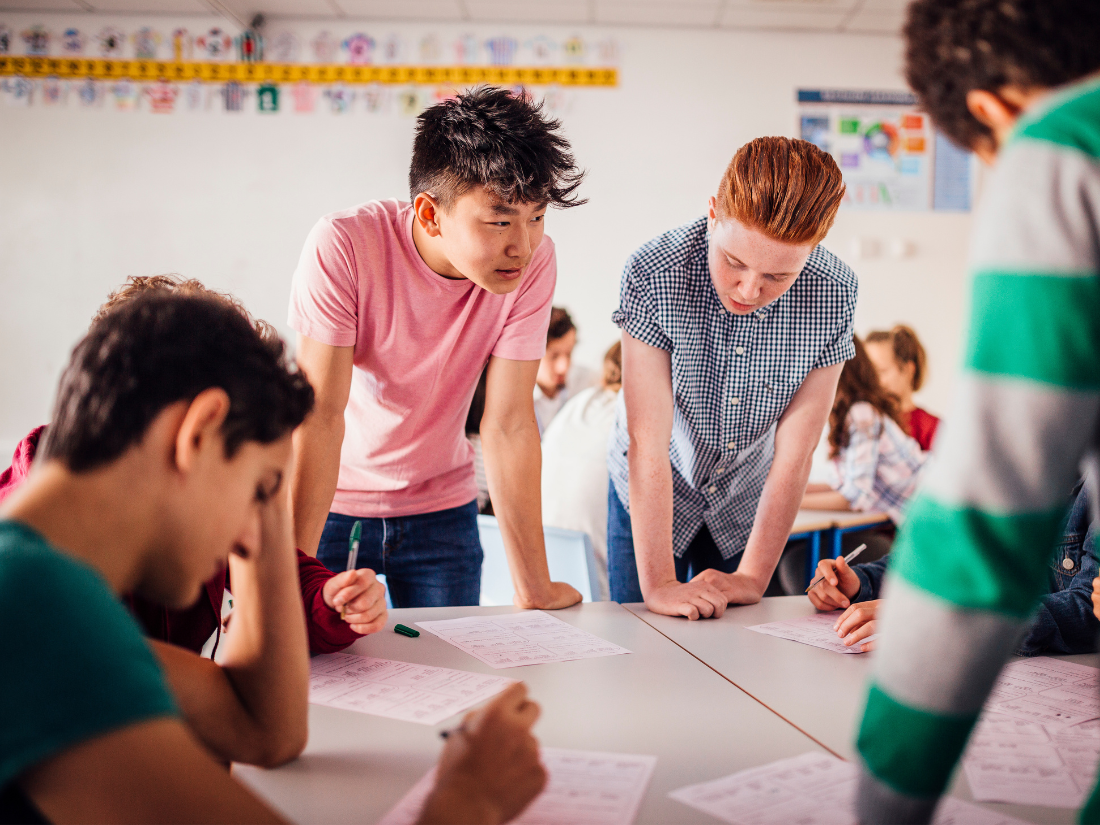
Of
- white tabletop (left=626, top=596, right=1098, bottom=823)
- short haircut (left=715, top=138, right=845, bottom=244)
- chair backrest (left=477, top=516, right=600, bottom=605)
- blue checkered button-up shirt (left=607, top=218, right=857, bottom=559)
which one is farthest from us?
chair backrest (left=477, top=516, right=600, bottom=605)

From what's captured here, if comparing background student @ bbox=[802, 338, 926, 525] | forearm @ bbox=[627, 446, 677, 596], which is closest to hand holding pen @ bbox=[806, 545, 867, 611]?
forearm @ bbox=[627, 446, 677, 596]

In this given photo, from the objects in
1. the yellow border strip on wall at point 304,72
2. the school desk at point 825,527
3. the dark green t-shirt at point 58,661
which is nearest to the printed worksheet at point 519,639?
the dark green t-shirt at point 58,661

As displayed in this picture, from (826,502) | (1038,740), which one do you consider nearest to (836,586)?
(1038,740)

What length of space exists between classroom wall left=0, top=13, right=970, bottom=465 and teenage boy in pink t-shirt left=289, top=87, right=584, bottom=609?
2.54 metres

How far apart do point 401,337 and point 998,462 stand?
1.17 m

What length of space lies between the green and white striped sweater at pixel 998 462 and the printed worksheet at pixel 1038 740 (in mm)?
293

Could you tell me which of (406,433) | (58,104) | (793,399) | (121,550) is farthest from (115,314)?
(58,104)

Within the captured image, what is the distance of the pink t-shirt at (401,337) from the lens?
1.43 m

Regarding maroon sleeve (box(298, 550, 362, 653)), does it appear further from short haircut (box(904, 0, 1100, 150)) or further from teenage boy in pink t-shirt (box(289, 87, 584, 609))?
short haircut (box(904, 0, 1100, 150))

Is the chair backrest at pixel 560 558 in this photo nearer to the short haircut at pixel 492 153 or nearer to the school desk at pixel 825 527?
the short haircut at pixel 492 153

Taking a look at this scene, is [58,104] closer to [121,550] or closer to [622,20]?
[622,20]

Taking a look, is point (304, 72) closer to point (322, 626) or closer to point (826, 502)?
point (826, 502)

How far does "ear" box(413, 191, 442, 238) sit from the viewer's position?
4.66 ft

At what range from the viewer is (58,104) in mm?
3869
